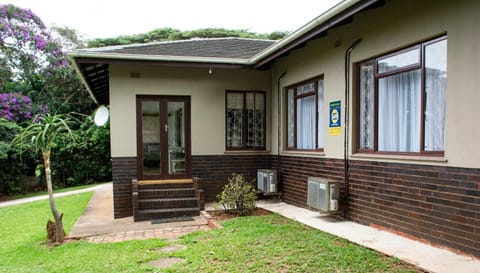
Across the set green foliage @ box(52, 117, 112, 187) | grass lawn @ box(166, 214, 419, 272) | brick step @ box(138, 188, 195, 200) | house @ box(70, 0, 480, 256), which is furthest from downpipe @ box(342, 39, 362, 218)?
green foliage @ box(52, 117, 112, 187)

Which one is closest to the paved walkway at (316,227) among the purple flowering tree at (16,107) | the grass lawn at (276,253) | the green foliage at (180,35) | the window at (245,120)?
the grass lawn at (276,253)

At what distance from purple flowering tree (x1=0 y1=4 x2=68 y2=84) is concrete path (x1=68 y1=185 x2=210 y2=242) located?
1170 centimetres

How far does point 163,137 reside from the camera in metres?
7.84

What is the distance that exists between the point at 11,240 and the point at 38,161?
357 inches

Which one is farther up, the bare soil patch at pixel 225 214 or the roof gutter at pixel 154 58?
the roof gutter at pixel 154 58

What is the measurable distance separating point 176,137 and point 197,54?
203 centimetres

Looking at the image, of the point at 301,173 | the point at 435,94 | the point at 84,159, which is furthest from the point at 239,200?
the point at 84,159

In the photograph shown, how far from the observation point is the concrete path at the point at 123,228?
5523 millimetres

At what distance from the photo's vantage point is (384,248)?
4148 millimetres

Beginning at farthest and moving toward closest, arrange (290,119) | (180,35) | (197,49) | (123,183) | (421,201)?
(180,35), (197,49), (290,119), (123,183), (421,201)

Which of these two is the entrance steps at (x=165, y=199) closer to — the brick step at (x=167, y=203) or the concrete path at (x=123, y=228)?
the brick step at (x=167, y=203)

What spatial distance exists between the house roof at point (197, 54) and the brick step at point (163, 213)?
10.5 feet

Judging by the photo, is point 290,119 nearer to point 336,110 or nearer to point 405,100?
point 336,110

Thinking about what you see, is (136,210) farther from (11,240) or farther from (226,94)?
(226,94)
